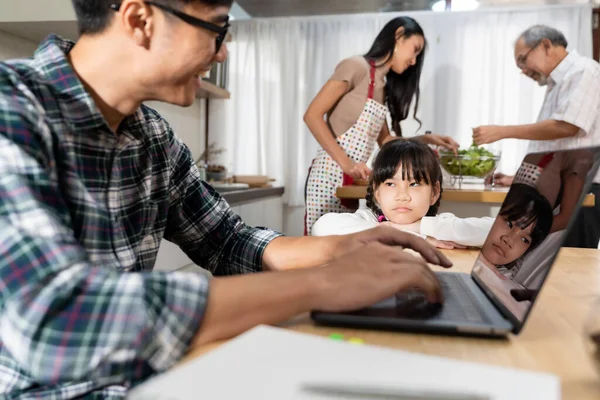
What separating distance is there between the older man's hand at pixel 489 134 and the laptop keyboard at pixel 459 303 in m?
1.80

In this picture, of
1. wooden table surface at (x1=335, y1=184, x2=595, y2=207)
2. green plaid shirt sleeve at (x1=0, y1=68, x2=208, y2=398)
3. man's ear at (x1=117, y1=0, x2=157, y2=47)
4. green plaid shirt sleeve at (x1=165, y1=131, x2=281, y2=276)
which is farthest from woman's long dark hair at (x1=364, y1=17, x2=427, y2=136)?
green plaid shirt sleeve at (x1=0, y1=68, x2=208, y2=398)

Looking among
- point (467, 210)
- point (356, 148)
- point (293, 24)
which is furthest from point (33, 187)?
point (293, 24)

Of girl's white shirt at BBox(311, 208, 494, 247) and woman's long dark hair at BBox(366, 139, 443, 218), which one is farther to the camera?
woman's long dark hair at BBox(366, 139, 443, 218)

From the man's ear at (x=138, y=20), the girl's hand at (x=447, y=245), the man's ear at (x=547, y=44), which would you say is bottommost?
the girl's hand at (x=447, y=245)

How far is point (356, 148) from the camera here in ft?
8.09

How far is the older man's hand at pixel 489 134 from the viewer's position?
2.49 m

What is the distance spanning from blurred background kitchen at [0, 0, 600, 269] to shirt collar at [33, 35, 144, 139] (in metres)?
2.36

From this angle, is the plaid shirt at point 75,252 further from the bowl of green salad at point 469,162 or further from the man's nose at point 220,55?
the bowl of green salad at point 469,162

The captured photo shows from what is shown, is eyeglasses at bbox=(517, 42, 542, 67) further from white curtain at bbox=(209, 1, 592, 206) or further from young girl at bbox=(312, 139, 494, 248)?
white curtain at bbox=(209, 1, 592, 206)

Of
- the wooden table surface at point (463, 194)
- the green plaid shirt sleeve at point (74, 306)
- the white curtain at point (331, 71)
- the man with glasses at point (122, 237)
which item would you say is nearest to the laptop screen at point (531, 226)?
the man with glasses at point (122, 237)

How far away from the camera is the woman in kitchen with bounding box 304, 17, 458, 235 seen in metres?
2.31

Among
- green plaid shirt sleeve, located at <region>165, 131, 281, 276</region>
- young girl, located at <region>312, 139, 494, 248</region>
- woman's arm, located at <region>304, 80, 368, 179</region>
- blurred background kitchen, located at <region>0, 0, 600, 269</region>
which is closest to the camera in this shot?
green plaid shirt sleeve, located at <region>165, 131, 281, 276</region>

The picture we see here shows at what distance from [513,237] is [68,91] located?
2.13 feet

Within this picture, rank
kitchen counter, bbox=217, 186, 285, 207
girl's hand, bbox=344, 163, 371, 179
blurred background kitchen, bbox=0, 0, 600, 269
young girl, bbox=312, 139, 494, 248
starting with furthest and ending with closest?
blurred background kitchen, bbox=0, 0, 600, 269
kitchen counter, bbox=217, 186, 285, 207
girl's hand, bbox=344, 163, 371, 179
young girl, bbox=312, 139, 494, 248
